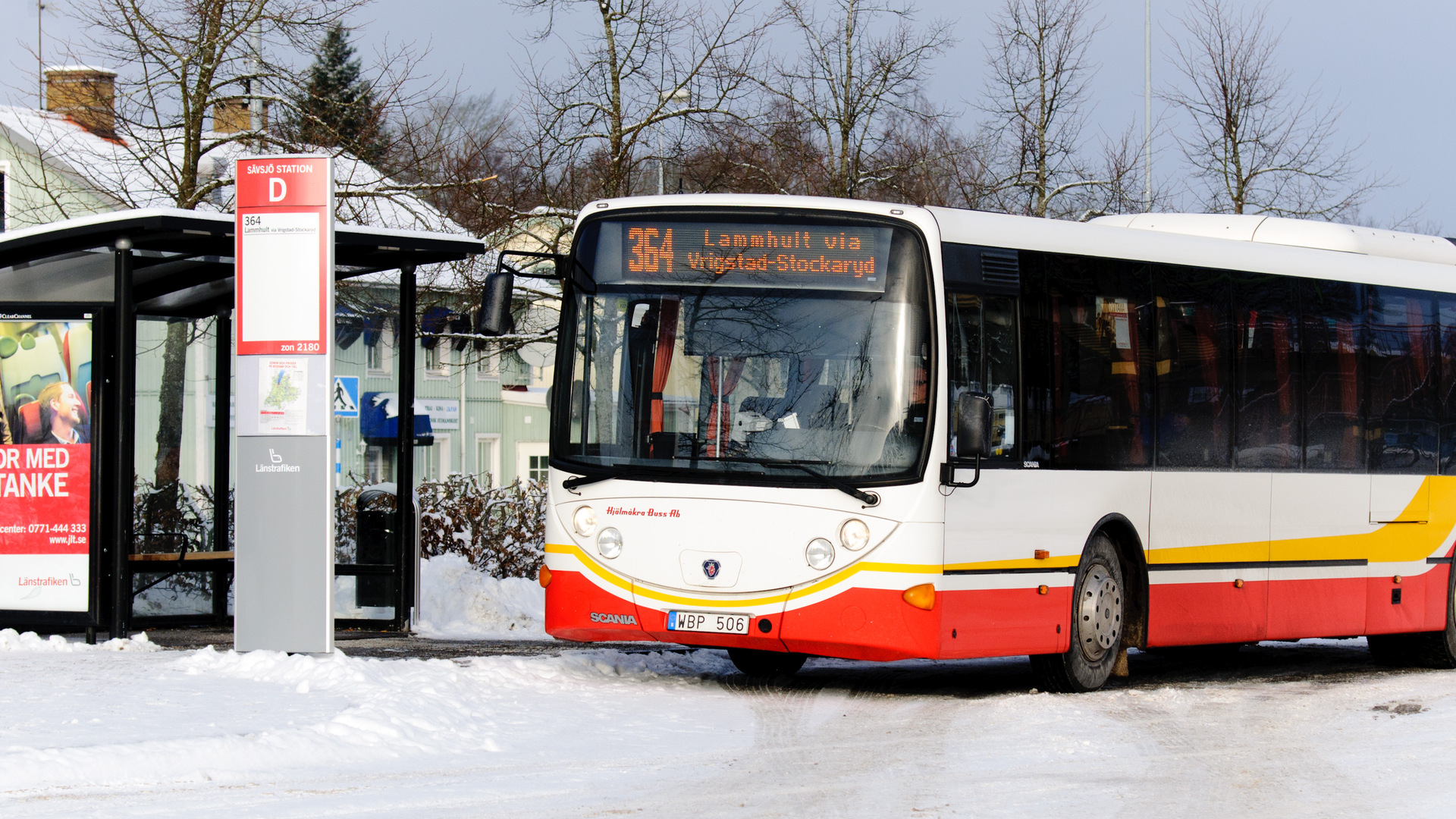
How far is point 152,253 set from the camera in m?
13.3

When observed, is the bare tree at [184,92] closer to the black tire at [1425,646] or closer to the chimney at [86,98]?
the chimney at [86,98]

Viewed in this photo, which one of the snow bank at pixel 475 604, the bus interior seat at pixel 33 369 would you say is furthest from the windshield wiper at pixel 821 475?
the snow bank at pixel 475 604

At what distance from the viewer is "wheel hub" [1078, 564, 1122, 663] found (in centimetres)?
1127

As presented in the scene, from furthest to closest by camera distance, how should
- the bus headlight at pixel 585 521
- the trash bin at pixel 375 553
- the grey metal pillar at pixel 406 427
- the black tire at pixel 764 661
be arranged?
the trash bin at pixel 375 553 → the grey metal pillar at pixel 406 427 → the black tire at pixel 764 661 → the bus headlight at pixel 585 521

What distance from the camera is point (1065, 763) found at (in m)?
8.43

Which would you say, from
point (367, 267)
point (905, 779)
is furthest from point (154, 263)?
point (905, 779)

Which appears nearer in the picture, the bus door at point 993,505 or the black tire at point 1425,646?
the bus door at point 993,505

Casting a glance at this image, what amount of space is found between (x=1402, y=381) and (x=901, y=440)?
5.83 meters

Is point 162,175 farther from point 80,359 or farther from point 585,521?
point 585,521

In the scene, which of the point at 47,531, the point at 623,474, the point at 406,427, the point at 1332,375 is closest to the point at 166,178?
the point at 406,427

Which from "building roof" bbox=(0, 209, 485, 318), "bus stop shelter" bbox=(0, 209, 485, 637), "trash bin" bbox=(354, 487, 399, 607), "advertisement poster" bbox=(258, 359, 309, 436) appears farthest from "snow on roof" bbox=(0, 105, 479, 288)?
"advertisement poster" bbox=(258, 359, 309, 436)

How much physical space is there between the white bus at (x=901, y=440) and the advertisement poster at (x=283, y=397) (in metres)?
1.44

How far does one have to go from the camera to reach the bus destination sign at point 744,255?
10.4m

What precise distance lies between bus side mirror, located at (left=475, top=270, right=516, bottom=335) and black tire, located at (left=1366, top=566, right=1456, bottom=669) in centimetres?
777
